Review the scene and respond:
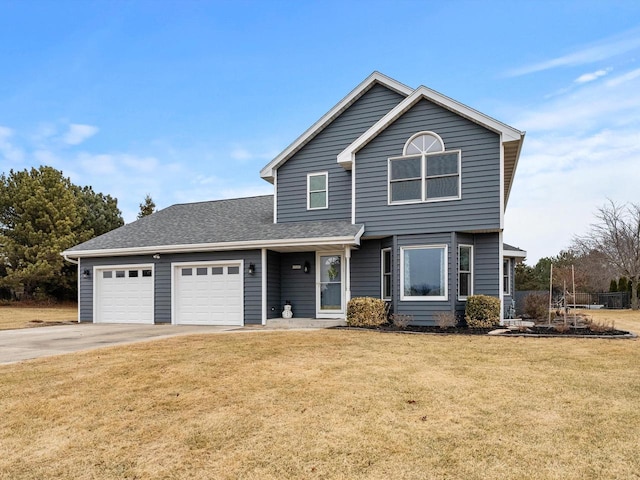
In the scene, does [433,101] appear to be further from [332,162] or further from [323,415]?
[323,415]

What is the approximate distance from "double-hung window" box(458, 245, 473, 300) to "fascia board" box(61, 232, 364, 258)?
294 centimetres

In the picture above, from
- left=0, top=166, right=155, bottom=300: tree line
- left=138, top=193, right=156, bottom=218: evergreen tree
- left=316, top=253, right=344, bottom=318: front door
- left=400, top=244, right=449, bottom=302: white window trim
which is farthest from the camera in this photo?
left=138, top=193, right=156, bottom=218: evergreen tree

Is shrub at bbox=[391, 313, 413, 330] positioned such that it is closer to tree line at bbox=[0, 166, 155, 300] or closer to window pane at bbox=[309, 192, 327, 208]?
window pane at bbox=[309, 192, 327, 208]

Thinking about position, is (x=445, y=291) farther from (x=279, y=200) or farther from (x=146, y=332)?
(x=146, y=332)

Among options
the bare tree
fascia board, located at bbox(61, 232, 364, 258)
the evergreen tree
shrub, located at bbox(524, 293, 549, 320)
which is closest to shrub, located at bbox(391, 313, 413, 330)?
fascia board, located at bbox(61, 232, 364, 258)

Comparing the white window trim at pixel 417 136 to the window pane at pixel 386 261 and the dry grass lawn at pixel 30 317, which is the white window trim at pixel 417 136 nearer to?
the window pane at pixel 386 261

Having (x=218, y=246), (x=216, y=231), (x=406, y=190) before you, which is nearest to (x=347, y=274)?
(x=406, y=190)

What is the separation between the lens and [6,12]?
14.9m

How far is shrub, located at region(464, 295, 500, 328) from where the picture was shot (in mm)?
12023

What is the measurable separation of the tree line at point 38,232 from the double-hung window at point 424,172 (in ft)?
81.5

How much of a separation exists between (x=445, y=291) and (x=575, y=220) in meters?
28.9

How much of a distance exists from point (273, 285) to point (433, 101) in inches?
294

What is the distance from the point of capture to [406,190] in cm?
1326

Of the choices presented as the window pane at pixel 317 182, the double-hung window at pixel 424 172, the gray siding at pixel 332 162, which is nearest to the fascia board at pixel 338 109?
the gray siding at pixel 332 162
